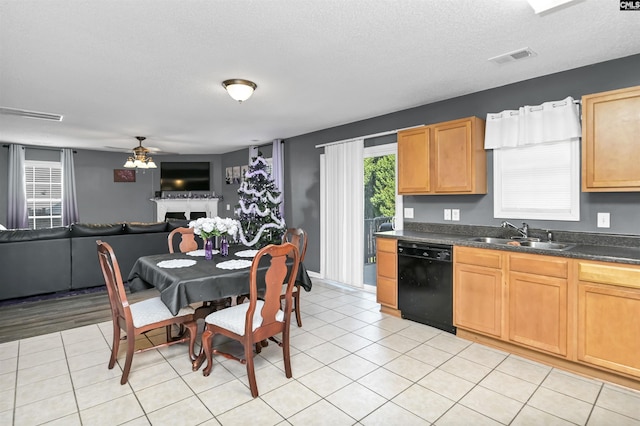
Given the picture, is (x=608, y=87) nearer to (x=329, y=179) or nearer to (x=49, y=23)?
(x=329, y=179)

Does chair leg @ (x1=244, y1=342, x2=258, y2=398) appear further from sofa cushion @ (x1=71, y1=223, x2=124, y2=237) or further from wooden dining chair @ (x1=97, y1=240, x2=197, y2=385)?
sofa cushion @ (x1=71, y1=223, x2=124, y2=237)

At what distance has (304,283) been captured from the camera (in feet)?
11.0

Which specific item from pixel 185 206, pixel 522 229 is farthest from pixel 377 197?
pixel 185 206

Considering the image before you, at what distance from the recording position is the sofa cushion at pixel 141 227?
5191mm

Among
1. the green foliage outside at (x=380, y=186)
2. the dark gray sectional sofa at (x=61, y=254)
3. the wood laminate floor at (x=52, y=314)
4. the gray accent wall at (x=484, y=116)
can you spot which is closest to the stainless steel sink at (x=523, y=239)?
the gray accent wall at (x=484, y=116)

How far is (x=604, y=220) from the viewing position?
2.91m

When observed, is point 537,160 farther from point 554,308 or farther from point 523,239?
point 554,308

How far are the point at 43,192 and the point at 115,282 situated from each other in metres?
6.93

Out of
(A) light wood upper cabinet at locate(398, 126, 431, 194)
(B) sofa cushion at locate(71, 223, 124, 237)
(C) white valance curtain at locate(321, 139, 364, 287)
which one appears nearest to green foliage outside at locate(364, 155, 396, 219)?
(C) white valance curtain at locate(321, 139, 364, 287)

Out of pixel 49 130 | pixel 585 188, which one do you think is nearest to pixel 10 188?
pixel 49 130

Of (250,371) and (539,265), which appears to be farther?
(539,265)

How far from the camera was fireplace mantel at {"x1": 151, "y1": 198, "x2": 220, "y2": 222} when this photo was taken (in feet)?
28.0

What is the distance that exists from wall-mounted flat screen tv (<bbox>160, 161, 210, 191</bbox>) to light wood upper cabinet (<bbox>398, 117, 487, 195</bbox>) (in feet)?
20.5

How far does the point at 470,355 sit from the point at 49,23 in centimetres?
403
